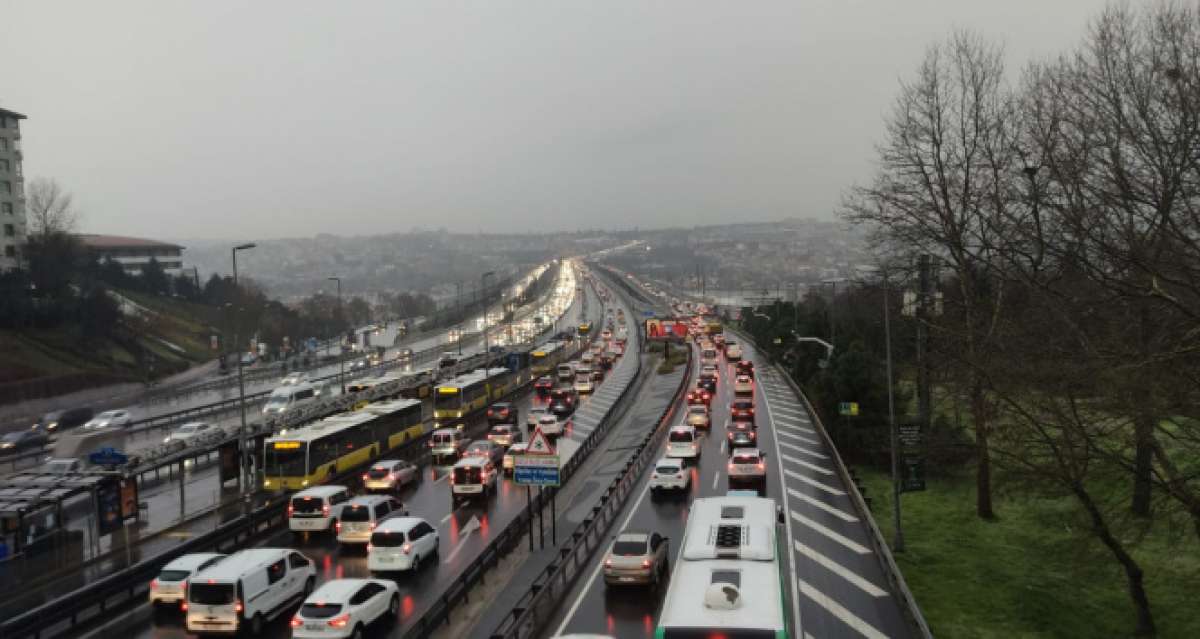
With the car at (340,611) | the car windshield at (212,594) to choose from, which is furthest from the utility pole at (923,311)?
the car windshield at (212,594)

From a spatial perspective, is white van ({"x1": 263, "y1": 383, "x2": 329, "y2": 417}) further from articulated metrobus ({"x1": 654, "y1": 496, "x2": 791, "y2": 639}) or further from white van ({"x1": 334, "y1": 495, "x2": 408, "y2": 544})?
articulated metrobus ({"x1": 654, "y1": 496, "x2": 791, "y2": 639})

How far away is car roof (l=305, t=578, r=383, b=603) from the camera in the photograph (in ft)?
53.8

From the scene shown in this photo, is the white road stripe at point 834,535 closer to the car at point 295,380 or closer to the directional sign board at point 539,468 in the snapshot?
the directional sign board at point 539,468

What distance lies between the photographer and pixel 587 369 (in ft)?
229

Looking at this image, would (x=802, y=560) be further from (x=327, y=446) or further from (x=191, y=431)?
(x=191, y=431)

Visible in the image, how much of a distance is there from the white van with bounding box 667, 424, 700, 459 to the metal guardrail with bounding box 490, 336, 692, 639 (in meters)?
1.58

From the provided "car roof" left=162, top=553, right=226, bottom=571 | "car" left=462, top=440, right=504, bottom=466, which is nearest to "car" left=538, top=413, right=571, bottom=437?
"car" left=462, top=440, right=504, bottom=466

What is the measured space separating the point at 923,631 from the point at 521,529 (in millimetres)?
12750

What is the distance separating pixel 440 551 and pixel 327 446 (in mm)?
10877

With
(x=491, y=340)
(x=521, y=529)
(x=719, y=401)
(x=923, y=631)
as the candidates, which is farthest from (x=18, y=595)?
(x=491, y=340)

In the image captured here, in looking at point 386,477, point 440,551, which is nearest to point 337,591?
point 440,551

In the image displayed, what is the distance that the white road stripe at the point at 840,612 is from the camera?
17.0m

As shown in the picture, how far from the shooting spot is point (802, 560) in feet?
72.3

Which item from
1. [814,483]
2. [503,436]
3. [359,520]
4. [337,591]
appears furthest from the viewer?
[503,436]
